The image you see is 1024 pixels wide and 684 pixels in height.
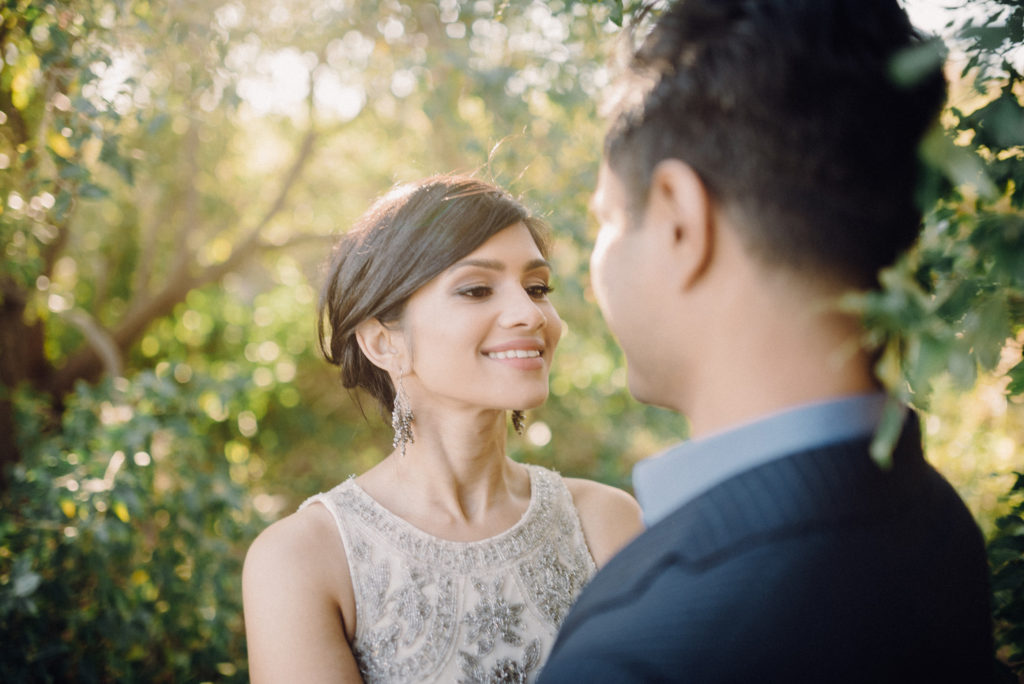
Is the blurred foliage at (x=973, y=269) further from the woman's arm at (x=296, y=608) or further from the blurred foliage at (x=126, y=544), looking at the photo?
the blurred foliage at (x=126, y=544)

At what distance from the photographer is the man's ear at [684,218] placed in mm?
1012

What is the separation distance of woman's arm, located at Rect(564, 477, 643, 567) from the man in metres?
1.33

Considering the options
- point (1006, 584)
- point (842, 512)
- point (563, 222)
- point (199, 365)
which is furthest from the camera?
point (199, 365)

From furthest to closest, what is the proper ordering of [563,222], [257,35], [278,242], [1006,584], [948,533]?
[278,242], [257,35], [563,222], [1006,584], [948,533]

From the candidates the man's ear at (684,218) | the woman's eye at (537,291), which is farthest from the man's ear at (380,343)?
the man's ear at (684,218)

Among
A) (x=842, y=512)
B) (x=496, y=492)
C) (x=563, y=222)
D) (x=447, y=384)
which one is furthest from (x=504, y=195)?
(x=842, y=512)

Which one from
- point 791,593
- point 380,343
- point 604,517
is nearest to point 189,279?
point 380,343

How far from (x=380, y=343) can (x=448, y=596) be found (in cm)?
79

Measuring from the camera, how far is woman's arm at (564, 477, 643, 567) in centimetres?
236

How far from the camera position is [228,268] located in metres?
6.04

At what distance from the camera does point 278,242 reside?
604cm

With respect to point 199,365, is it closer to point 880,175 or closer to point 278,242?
point 278,242

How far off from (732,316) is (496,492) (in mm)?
1489

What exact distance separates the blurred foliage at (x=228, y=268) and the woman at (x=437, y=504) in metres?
0.36
